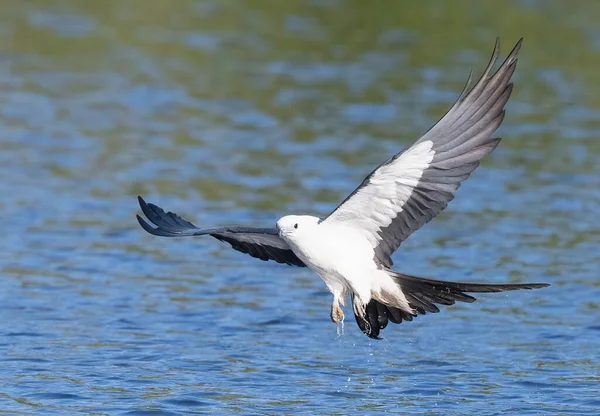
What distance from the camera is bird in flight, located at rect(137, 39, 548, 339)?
695 centimetres

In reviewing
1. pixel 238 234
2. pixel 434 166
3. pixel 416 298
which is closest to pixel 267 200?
pixel 238 234

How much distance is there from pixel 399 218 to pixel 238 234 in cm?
103

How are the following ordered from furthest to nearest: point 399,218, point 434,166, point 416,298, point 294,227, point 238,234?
point 238,234 < point 416,298 < point 399,218 < point 434,166 < point 294,227

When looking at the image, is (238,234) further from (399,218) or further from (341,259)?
(399,218)

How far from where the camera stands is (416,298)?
7363 mm

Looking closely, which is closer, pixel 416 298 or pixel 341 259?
pixel 341 259

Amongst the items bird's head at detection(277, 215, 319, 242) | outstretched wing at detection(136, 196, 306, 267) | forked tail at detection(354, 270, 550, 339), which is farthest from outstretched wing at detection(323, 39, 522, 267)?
outstretched wing at detection(136, 196, 306, 267)

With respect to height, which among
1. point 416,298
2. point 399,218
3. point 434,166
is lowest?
point 416,298

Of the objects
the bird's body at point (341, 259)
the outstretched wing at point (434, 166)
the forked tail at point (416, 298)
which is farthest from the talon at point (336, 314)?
the outstretched wing at point (434, 166)

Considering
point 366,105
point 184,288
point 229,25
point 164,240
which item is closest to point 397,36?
point 229,25

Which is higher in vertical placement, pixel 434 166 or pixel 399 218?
pixel 434 166

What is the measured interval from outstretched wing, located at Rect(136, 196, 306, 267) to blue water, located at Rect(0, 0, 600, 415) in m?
0.80

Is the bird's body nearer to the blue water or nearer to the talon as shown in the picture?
the talon

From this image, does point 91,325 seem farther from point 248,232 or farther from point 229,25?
point 229,25
